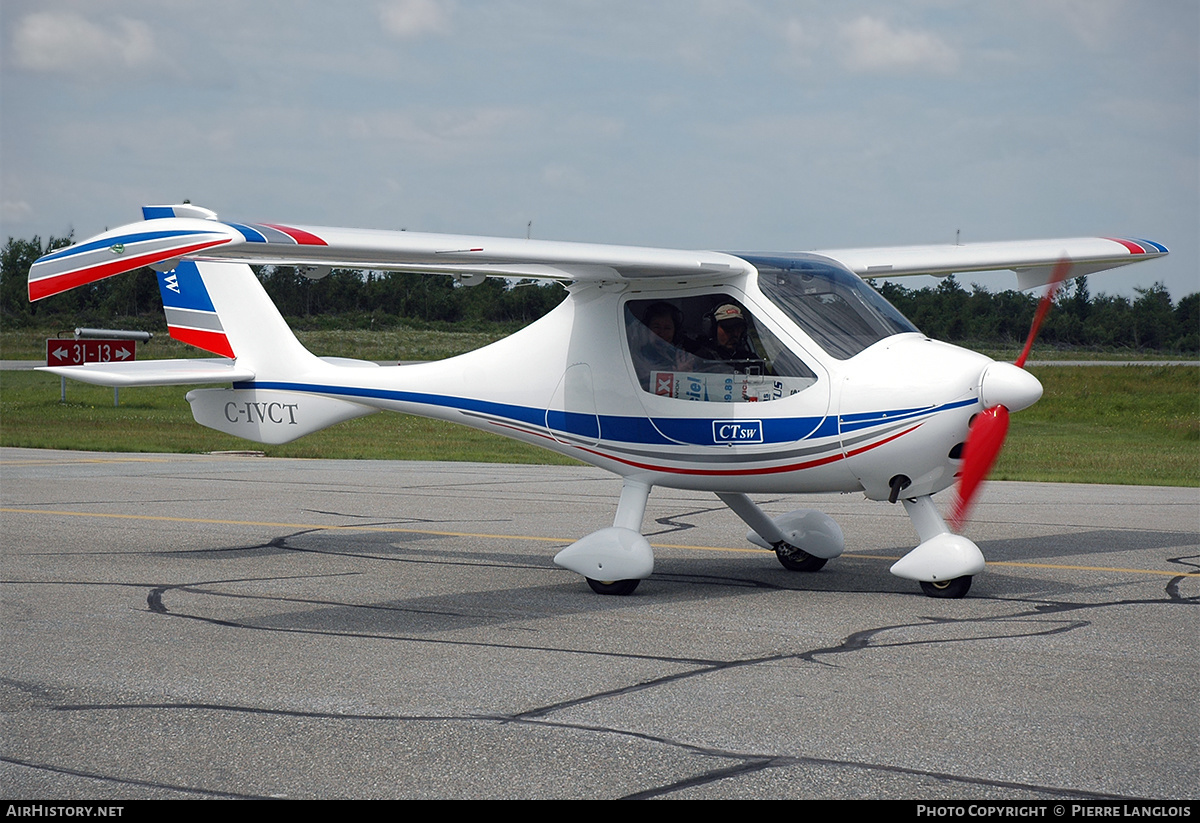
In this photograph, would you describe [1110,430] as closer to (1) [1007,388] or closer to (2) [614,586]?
(1) [1007,388]

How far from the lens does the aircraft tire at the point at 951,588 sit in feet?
26.9

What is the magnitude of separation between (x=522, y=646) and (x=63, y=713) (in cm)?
246

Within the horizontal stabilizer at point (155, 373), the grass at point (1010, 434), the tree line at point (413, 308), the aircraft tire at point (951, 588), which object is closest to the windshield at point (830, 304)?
the aircraft tire at point (951, 588)

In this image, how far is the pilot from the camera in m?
8.63

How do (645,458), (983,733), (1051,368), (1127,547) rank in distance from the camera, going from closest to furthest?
(983,733) → (645,458) → (1127,547) → (1051,368)

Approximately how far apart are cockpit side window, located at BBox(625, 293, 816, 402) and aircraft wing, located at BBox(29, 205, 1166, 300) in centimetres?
28

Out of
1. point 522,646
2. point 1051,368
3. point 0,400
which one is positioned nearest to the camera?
point 522,646

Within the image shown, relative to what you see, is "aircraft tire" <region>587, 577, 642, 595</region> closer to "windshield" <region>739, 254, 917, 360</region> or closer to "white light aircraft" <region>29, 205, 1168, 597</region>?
"white light aircraft" <region>29, 205, 1168, 597</region>

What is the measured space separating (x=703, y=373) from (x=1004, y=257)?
3260 millimetres

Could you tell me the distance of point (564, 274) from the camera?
9.08 m

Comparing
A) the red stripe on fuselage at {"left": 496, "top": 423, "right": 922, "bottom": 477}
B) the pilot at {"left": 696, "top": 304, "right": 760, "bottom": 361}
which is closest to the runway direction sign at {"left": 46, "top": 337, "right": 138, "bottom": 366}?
the red stripe on fuselage at {"left": 496, "top": 423, "right": 922, "bottom": 477}

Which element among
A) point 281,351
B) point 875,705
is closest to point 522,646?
point 875,705

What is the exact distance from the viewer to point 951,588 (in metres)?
8.24

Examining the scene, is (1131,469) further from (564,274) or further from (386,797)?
(386,797)
